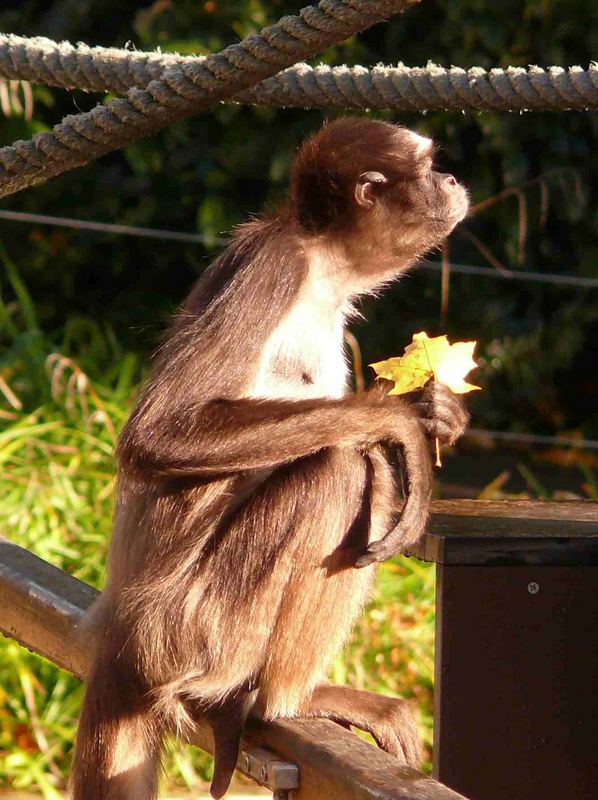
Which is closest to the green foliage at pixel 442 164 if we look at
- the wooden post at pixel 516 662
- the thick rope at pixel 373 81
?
the thick rope at pixel 373 81

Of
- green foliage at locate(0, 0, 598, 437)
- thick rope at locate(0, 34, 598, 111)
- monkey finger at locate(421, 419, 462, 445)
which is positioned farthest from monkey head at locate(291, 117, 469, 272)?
green foliage at locate(0, 0, 598, 437)

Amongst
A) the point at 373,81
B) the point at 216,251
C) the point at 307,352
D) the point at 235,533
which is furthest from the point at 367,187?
the point at 216,251

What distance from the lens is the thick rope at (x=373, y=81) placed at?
133 inches

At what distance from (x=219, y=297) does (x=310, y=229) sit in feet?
1.33

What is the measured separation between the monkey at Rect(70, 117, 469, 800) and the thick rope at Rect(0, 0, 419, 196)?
1.62 feet

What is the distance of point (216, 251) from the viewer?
708cm

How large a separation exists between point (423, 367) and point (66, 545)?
2.75 meters

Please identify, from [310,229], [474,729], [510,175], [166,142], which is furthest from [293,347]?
[166,142]

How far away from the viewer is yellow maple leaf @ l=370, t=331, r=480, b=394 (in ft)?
10.7

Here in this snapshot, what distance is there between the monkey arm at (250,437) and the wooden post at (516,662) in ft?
0.59

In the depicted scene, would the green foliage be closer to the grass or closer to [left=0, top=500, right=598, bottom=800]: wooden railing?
the grass

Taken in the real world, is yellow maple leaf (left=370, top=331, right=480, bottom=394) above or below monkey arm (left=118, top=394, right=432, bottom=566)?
above

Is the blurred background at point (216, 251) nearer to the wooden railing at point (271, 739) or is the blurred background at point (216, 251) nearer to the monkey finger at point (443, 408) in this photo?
the wooden railing at point (271, 739)

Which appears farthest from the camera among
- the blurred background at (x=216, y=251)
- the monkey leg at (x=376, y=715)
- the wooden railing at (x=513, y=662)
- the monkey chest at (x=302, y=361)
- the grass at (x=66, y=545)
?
the blurred background at (x=216, y=251)
